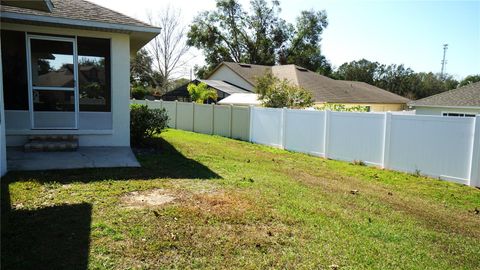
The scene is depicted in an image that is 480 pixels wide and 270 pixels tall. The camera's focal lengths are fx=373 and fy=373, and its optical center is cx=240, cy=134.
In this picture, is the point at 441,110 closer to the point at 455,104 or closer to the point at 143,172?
the point at 455,104

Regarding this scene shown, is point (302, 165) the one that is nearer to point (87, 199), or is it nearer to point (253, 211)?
point (253, 211)

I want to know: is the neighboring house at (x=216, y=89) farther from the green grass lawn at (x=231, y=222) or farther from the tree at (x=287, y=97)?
the green grass lawn at (x=231, y=222)

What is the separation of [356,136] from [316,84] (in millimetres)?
18516

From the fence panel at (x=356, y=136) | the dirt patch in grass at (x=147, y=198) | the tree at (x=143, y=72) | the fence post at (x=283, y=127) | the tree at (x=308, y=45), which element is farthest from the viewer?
the tree at (x=143, y=72)

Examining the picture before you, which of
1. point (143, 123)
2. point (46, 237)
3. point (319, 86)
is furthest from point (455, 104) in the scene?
point (46, 237)

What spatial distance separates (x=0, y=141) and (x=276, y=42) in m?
46.2

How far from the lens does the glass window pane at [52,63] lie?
367 inches

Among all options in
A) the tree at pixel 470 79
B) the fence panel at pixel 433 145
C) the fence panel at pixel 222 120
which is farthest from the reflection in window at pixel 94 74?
the tree at pixel 470 79

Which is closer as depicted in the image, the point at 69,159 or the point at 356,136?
the point at 69,159

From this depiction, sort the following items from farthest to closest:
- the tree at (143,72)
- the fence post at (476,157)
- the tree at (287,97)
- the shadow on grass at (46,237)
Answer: the tree at (143,72), the tree at (287,97), the fence post at (476,157), the shadow on grass at (46,237)

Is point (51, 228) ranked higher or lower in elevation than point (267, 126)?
lower

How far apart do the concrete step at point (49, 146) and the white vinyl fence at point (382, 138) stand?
7.18 metres

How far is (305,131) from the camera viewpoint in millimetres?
12648

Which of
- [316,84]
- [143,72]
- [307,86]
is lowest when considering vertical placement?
[307,86]
